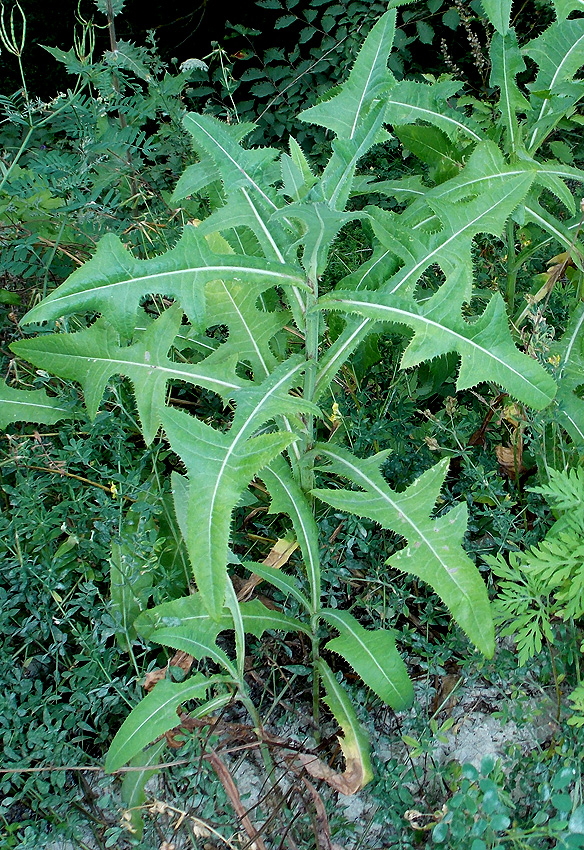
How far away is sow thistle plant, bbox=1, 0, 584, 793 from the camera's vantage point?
158 cm

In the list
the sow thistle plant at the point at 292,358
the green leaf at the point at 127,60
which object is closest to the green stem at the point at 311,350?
the sow thistle plant at the point at 292,358

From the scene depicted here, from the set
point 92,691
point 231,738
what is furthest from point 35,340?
point 231,738

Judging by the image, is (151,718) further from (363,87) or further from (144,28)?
(144,28)

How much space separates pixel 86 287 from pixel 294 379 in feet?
1.73

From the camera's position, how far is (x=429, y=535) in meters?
1.66

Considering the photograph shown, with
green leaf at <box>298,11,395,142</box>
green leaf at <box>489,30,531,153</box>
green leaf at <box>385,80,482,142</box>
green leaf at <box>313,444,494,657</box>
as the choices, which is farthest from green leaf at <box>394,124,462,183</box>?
green leaf at <box>313,444,494,657</box>

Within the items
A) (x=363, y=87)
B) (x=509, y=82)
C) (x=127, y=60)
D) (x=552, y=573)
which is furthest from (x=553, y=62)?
(x=552, y=573)

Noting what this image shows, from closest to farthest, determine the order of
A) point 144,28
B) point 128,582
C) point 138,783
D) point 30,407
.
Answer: point 138,783 < point 128,582 < point 30,407 < point 144,28

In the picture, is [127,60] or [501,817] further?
[127,60]

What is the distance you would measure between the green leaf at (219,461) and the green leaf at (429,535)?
0.85 ft

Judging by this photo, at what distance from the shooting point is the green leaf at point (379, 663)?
1718 millimetres

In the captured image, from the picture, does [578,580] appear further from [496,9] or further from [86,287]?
[496,9]

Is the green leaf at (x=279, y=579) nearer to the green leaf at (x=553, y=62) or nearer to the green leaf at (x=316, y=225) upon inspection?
the green leaf at (x=316, y=225)

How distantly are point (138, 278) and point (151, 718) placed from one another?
103cm
